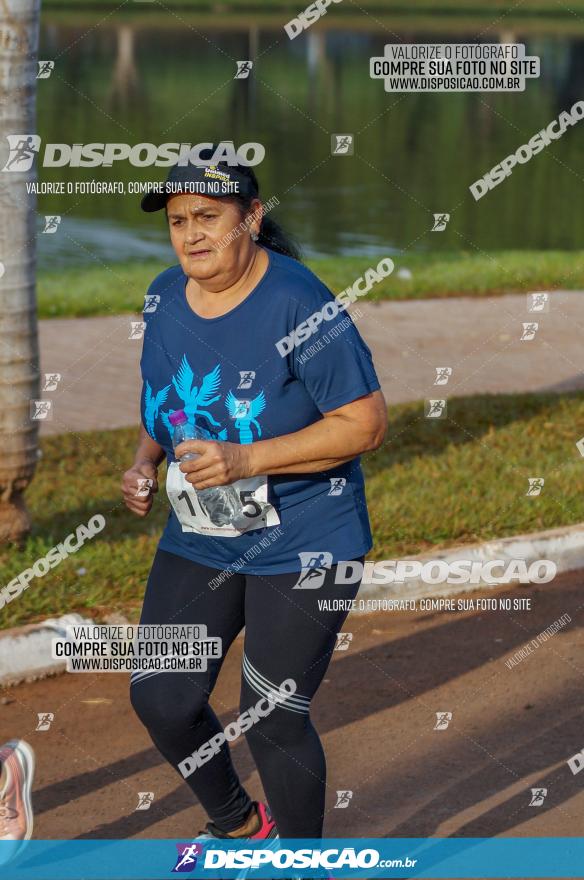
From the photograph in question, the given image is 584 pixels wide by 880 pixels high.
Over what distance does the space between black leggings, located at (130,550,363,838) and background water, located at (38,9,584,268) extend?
13050mm

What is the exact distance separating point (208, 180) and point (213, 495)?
2.85 feet

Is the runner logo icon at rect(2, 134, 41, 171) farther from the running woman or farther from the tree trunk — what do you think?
the running woman

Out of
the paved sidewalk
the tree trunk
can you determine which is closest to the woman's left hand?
the tree trunk

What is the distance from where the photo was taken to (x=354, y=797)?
5316 mm

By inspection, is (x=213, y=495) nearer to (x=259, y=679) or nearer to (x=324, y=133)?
(x=259, y=679)

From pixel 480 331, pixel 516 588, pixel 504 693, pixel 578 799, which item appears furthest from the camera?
pixel 480 331

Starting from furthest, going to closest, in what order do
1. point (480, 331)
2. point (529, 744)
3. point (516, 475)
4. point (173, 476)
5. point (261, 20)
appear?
point (261, 20), point (480, 331), point (516, 475), point (529, 744), point (173, 476)

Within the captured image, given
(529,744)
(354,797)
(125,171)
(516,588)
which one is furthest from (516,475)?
(125,171)

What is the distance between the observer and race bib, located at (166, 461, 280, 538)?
4309 millimetres

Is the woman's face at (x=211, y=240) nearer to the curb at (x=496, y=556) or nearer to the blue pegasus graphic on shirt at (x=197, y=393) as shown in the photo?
the blue pegasus graphic on shirt at (x=197, y=393)

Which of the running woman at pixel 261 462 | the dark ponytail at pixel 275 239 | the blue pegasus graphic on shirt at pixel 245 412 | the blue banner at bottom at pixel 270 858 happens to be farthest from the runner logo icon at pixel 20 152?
the blue banner at bottom at pixel 270 858

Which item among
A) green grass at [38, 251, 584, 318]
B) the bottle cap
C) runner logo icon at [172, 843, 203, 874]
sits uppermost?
the bottle cap

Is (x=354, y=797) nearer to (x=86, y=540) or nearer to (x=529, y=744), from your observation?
(x=529, y=744)

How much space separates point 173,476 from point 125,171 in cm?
2061
